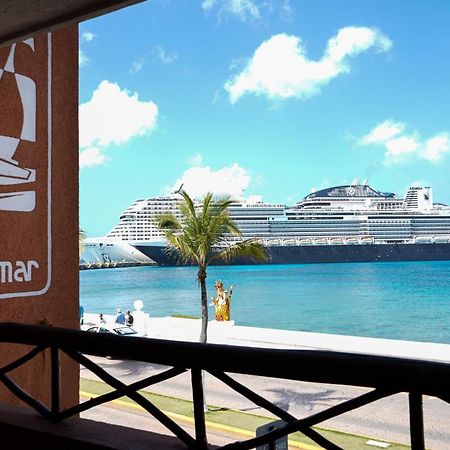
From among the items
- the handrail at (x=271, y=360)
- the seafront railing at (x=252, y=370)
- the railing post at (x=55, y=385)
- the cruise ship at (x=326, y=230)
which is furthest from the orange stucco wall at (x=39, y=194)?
the cruise ship at (x=326, y=230)

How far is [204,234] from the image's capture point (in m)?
9.72

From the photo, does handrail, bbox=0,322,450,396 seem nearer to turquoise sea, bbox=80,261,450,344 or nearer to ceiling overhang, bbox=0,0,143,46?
ceiling overhang, bbox=0,0,143,46

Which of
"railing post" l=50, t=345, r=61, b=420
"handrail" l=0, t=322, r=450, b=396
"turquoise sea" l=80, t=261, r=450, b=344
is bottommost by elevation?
"turquoise sea" l=80, t=261, r=450, b=344

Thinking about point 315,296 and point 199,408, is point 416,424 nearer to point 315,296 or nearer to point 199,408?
point 199,408

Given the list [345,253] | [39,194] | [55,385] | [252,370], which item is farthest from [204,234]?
[345,253]

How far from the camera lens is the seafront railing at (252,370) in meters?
1.25

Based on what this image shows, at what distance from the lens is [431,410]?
6969 mm

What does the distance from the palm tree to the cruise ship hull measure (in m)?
47.5

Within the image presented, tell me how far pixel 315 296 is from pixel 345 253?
17.8m

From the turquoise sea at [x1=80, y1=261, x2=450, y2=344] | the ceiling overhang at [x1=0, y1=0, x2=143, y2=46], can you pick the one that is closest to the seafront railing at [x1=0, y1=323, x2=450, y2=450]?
the ceiling overhang at [x1=0, y1=0, x2=143, y2=46]

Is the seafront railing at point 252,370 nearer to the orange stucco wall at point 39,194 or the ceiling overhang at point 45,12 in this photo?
the ceiling overhang at point 45,12

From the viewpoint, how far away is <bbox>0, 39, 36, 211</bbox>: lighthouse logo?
A: 3.82 m

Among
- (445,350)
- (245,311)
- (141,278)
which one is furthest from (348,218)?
(445,350)

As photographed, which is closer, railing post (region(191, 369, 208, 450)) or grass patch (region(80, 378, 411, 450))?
railing post (region(191, 369, 208, 450))
